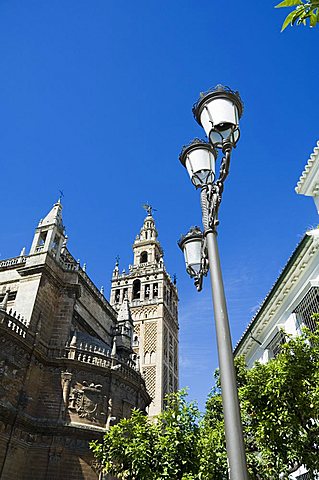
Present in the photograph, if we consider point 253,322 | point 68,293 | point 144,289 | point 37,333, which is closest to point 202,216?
point 253,322

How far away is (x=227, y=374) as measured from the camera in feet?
12.9

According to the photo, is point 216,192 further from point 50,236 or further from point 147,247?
point 147,247

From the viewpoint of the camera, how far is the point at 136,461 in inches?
397

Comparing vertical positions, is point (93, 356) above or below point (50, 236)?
below

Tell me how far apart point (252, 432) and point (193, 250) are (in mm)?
5039

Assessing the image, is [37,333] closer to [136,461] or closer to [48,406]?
[48,406]

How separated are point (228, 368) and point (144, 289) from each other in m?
47.7

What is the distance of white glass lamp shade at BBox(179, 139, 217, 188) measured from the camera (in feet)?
19.2

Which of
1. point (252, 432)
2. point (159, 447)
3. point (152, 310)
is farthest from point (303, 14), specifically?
point (152, 310)

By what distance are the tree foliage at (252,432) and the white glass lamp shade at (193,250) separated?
3116 mm

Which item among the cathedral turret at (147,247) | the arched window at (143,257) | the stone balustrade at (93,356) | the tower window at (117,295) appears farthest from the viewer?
the arched window at (143,257)

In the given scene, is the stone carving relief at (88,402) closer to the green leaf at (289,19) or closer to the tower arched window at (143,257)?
the green leaf at (289,19)

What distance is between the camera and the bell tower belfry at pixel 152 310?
43.1 meters

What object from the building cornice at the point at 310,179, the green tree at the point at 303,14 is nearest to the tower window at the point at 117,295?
the building cornice at the point at 310,179
